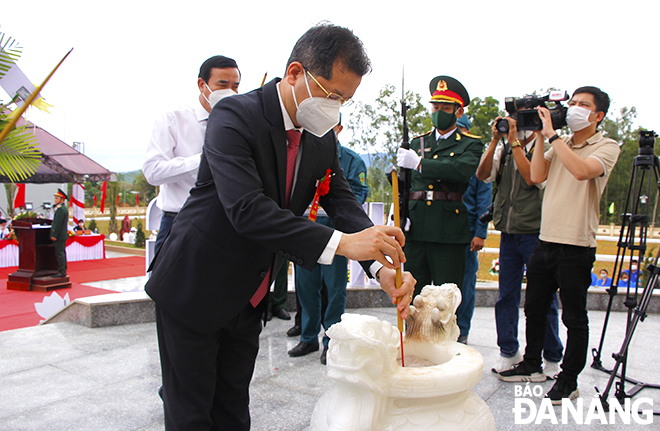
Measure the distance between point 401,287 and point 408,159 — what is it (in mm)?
2185

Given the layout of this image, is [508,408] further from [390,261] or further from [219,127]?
[219,127]

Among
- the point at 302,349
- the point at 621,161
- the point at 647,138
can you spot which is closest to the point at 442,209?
the point at 647,138

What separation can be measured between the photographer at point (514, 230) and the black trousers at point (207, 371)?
2.37 m

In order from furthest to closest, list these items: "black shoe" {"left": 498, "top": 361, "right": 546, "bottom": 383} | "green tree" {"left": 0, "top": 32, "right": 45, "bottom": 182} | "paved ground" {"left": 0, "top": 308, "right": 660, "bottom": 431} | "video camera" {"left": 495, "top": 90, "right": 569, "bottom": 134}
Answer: "black shoe" {"left": 498, "top": 361, "right": 546, "bottom": 383} < "video camera" {"left": 495, "top": 90, "right": 569, "bottom": 134} < "paved ground" {"left": 0, "top": 308, "right": 660, "bottom": 431} < "green tree" {"left": 0, "top": 32, "right": 45, "bottom": 182}

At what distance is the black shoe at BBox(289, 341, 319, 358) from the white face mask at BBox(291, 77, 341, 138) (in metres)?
2.61

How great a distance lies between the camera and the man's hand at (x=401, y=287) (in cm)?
162

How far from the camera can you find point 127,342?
4.12m

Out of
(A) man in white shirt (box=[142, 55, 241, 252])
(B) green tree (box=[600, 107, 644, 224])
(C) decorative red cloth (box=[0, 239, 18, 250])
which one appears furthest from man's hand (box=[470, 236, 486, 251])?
(B) green tree (box=[600, 107, 644, 224])

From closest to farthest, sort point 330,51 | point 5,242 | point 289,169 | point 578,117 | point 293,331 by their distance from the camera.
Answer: point 330,51 → point 289,169 → point 578,117 → point 293,331 → point 5,242

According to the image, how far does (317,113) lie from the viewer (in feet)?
5.36

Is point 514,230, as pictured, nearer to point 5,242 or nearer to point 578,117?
point 578,117

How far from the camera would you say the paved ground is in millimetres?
2697

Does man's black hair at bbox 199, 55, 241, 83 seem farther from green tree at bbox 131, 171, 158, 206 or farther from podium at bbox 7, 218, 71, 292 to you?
green tree at bbox 131, 171, 158, 206

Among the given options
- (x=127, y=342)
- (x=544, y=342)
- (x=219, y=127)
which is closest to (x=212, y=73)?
(x=219, y=127)
